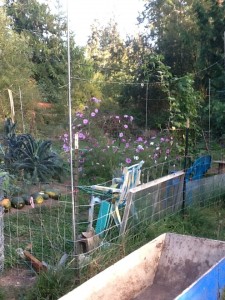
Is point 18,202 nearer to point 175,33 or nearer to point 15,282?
point 15,282

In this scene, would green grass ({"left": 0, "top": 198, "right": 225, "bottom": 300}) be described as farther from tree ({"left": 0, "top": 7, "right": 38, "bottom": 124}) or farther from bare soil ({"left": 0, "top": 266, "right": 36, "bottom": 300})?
tree ({"left": 0, "top": 7, "right": 38, "bottom": 124})

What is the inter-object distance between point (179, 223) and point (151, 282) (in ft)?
4.16

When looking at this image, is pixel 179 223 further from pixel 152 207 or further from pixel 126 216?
pixel 126 216

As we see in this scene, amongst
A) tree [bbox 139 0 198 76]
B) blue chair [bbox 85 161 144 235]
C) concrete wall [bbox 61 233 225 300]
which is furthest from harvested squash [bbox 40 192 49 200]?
tree [bbox 139 0 198 76]

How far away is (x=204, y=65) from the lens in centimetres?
1325

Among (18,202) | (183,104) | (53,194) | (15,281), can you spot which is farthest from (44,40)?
(15,281)

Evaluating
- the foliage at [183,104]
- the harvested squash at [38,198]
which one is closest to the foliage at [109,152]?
the foliage at [183,104]

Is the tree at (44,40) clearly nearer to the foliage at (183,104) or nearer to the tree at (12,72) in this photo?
the tree at (12,72)

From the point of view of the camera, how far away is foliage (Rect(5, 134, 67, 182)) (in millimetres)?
6426

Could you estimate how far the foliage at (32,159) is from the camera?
21.1 ft

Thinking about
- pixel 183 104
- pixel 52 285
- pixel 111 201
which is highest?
pixel 183 104

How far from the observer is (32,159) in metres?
6.47

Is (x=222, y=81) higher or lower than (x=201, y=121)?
higher

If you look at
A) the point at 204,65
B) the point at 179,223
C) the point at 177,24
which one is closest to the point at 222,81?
the point at 204,65
